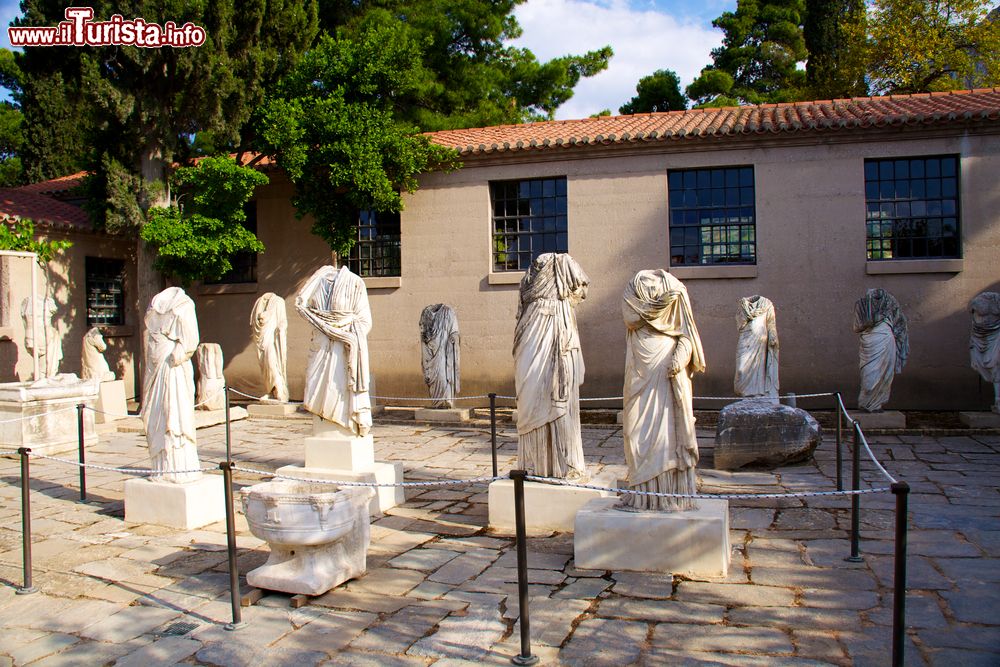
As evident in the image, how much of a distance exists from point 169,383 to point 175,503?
1122 millimetres

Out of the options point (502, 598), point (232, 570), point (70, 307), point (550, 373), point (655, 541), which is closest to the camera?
point (232, 570)

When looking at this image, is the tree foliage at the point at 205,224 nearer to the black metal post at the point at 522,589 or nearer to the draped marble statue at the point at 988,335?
the black metal post at the point at 522,589

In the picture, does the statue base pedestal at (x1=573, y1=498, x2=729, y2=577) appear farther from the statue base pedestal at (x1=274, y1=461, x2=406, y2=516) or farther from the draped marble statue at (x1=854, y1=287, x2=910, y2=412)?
the draped marble statue at (x1=854, y1=287, x2=910, y2=412)

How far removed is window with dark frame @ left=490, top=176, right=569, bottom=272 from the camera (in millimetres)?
15055

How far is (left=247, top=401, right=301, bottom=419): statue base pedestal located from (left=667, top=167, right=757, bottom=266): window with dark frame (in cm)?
774

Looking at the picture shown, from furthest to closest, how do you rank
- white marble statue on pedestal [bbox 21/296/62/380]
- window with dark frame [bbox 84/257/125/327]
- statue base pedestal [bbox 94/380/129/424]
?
window with dark frame [bbox 84/257/125/327] < statue base pedestal [bbox 94/380/129/424] < white marble statue on pedestal [bbox 21/296/62/380]

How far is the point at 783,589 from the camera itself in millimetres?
4828

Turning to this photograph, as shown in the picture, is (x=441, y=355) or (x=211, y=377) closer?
(x=441, y=355)

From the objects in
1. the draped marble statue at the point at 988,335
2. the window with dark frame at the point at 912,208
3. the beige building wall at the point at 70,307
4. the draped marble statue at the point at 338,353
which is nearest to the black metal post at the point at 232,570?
the draped marble statue at the point at 338,353

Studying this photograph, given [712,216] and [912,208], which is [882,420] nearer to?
[912,208]

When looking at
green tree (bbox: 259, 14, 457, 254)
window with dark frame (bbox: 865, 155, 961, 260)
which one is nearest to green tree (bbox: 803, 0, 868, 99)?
window with dark frame (bbox: 865, 155, 961, 260)

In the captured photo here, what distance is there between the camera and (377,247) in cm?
1638

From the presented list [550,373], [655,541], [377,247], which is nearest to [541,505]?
[550,373]

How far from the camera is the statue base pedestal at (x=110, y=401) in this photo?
1292 cm
